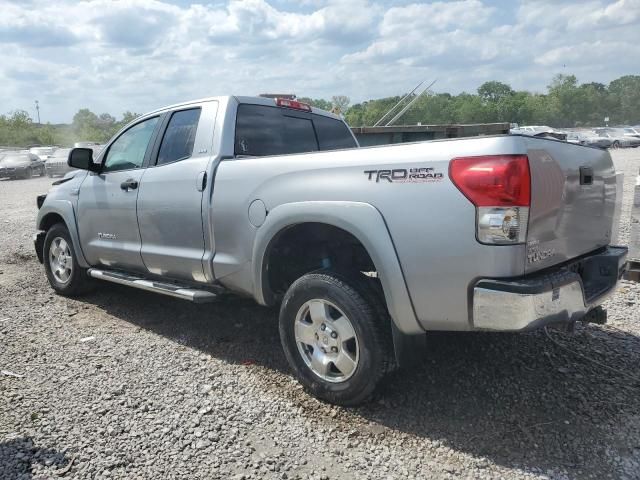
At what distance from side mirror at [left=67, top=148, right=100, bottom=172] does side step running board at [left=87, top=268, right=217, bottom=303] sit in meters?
1.03

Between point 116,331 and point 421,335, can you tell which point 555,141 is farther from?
point 116,331

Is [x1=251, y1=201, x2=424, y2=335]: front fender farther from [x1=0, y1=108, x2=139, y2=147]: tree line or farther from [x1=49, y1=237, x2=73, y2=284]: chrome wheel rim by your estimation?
[x1=0, y1=108, x2=139, y2=147]: tree line

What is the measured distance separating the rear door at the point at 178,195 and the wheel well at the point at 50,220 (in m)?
1.87

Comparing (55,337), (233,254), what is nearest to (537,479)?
(233,254)

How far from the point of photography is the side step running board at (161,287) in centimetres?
401

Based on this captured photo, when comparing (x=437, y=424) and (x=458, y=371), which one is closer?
(x=437, y=424)

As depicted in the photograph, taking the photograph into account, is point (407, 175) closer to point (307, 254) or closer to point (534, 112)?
point (307, 254)

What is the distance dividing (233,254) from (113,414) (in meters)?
1.28

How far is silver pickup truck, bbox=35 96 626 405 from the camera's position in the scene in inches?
102

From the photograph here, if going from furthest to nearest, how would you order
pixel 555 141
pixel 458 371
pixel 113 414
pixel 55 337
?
pixel 55 337, pixel 458 371, pixel 113 414, pixel 555 141

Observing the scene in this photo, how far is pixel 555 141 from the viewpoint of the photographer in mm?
2947

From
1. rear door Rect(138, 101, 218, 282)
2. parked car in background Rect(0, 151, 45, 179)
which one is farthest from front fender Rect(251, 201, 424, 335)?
parked car in background Rect(0, 151, 45, 179)

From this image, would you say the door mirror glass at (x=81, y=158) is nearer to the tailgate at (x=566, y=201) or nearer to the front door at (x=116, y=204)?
the front door at (x=116, y=204)

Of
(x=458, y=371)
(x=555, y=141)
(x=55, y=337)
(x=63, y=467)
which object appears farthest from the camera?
(x=55, y=337)
